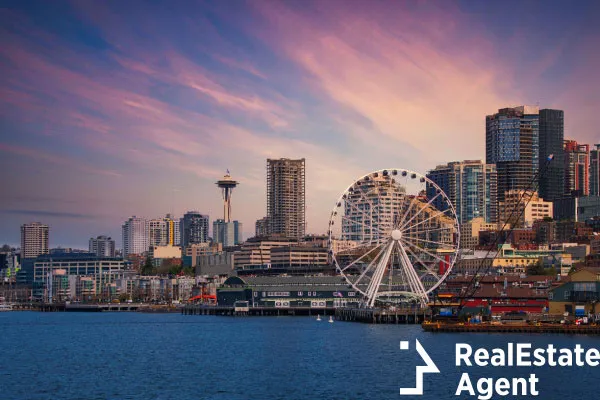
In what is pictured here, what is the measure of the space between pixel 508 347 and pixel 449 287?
66.0 meters

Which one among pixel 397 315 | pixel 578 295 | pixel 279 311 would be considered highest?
pixel 578 295

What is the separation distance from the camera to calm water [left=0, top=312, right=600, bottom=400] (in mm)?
69000

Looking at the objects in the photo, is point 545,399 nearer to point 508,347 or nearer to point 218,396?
point 218,396

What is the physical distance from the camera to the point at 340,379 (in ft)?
244

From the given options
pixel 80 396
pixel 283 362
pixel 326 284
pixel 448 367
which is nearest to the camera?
pixel 80 396

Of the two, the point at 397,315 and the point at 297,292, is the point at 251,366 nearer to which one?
the point at 397,315

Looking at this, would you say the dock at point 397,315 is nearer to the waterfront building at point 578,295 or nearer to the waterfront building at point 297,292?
the waterfront building at point 578,295

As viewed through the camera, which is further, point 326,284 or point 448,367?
point 326,284

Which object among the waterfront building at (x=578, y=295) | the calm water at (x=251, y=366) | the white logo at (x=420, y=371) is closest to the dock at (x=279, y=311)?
the calm water at (x=251, y=366)

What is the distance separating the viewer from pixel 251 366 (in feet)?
278

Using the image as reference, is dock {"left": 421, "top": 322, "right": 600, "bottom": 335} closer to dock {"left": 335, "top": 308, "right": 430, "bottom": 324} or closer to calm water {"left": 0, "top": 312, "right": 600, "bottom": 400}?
calm water {"left": 0, "top": 312, "right": 600, "bottom": 400}

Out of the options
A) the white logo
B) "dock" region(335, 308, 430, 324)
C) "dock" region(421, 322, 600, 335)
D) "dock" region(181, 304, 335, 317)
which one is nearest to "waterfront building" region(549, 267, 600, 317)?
"dock" region(421, 322, 600, 335)

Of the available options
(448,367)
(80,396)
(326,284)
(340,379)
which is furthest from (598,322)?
(326,284)

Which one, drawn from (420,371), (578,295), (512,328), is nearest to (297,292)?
(578,295)
